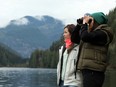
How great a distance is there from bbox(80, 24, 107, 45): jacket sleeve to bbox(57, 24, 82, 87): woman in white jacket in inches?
24.1

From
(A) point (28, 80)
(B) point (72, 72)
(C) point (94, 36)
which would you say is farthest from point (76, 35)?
(A) point (28, 80)

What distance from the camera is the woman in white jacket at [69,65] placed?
23.3 ft

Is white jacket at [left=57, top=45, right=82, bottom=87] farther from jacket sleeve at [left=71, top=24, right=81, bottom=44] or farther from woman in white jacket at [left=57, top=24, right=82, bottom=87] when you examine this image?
jacket sleeve at [left=71, top=24, right=81, bottom=44]

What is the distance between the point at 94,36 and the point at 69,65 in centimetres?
84

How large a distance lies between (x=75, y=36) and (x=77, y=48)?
0.29m

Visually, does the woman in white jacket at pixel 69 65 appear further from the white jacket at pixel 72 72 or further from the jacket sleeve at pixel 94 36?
the jacket sleeve at pixel 94 36

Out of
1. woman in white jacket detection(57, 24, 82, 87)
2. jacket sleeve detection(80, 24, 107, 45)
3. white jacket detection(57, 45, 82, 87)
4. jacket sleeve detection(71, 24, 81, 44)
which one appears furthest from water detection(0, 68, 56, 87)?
jacket sleeve detection(80, 24, 107, 45)

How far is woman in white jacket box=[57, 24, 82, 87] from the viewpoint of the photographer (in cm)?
709

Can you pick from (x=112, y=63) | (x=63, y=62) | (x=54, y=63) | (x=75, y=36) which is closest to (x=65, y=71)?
(x=63, y=62)

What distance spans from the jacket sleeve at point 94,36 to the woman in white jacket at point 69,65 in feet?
2.01

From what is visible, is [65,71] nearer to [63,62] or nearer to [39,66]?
[63,62]

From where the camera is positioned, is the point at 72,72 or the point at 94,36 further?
the point at 72,72

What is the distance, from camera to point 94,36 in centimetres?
662

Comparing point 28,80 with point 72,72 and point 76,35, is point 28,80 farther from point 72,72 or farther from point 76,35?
point 76,35
